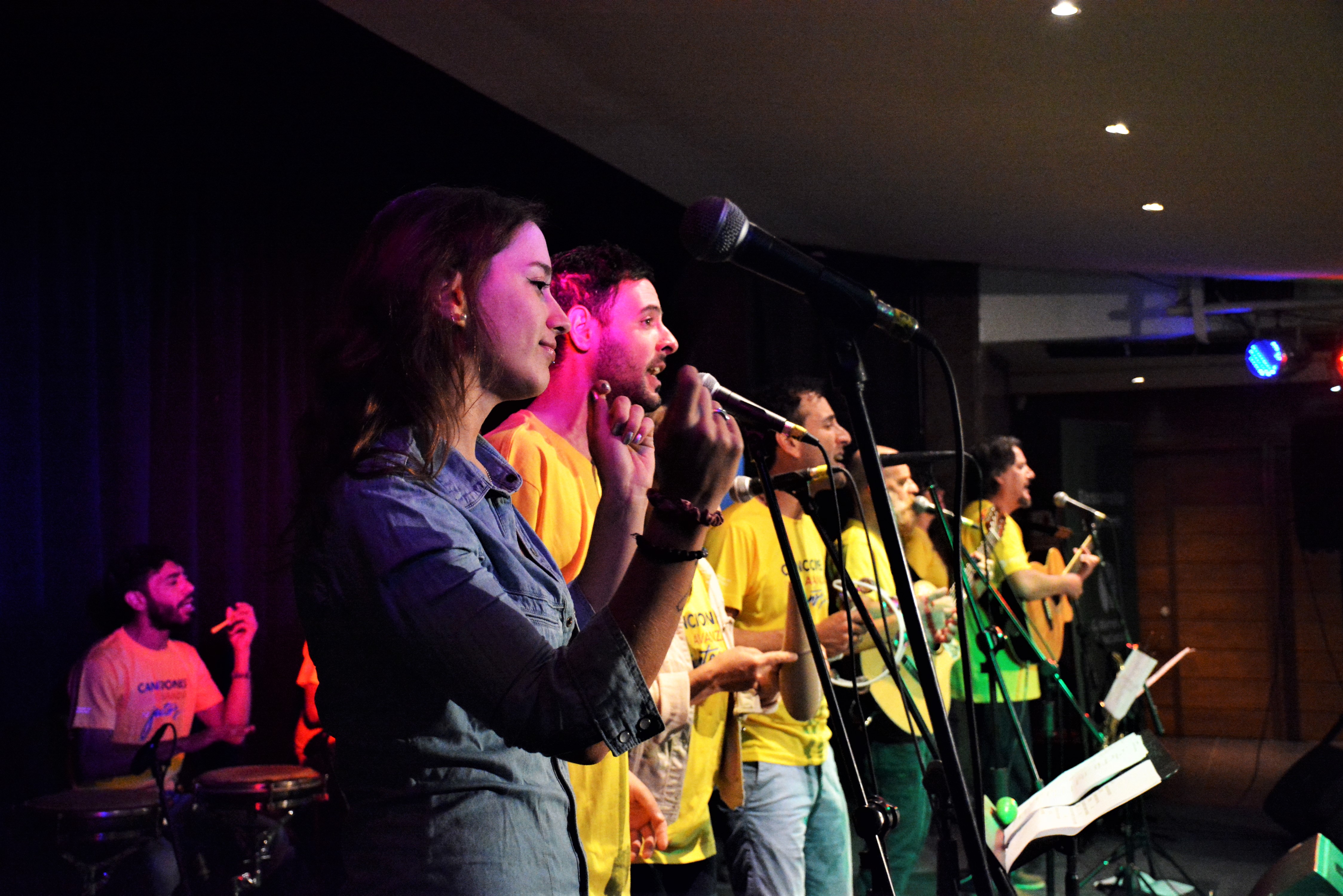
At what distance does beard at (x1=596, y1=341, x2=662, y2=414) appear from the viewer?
2279 millimetres

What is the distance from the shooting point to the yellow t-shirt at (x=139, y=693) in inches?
149

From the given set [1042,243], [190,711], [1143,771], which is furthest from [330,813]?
[1042,243]

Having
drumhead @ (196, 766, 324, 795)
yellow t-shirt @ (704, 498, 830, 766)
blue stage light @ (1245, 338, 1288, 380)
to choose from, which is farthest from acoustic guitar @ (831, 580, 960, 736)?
blue stage light @ (1245, 338, 1288, 380)

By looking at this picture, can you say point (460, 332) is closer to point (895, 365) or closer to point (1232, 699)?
point (895, 365)

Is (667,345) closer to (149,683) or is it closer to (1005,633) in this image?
(149,683)

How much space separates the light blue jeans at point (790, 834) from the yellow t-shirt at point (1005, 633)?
2.34 meters

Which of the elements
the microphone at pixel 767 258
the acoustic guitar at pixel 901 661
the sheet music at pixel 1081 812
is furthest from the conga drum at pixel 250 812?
the microphone at pixel 767 258

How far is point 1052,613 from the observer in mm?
6414

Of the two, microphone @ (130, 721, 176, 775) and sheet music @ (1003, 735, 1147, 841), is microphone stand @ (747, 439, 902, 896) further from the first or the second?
microphone @ (130, 721, 176, 775)

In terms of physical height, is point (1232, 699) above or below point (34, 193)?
below

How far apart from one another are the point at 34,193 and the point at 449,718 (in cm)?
313

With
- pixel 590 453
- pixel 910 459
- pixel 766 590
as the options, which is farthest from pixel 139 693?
pixel 590 453

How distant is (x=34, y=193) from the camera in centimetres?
358

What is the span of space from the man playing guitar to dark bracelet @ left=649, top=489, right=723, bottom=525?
13.7 feet
